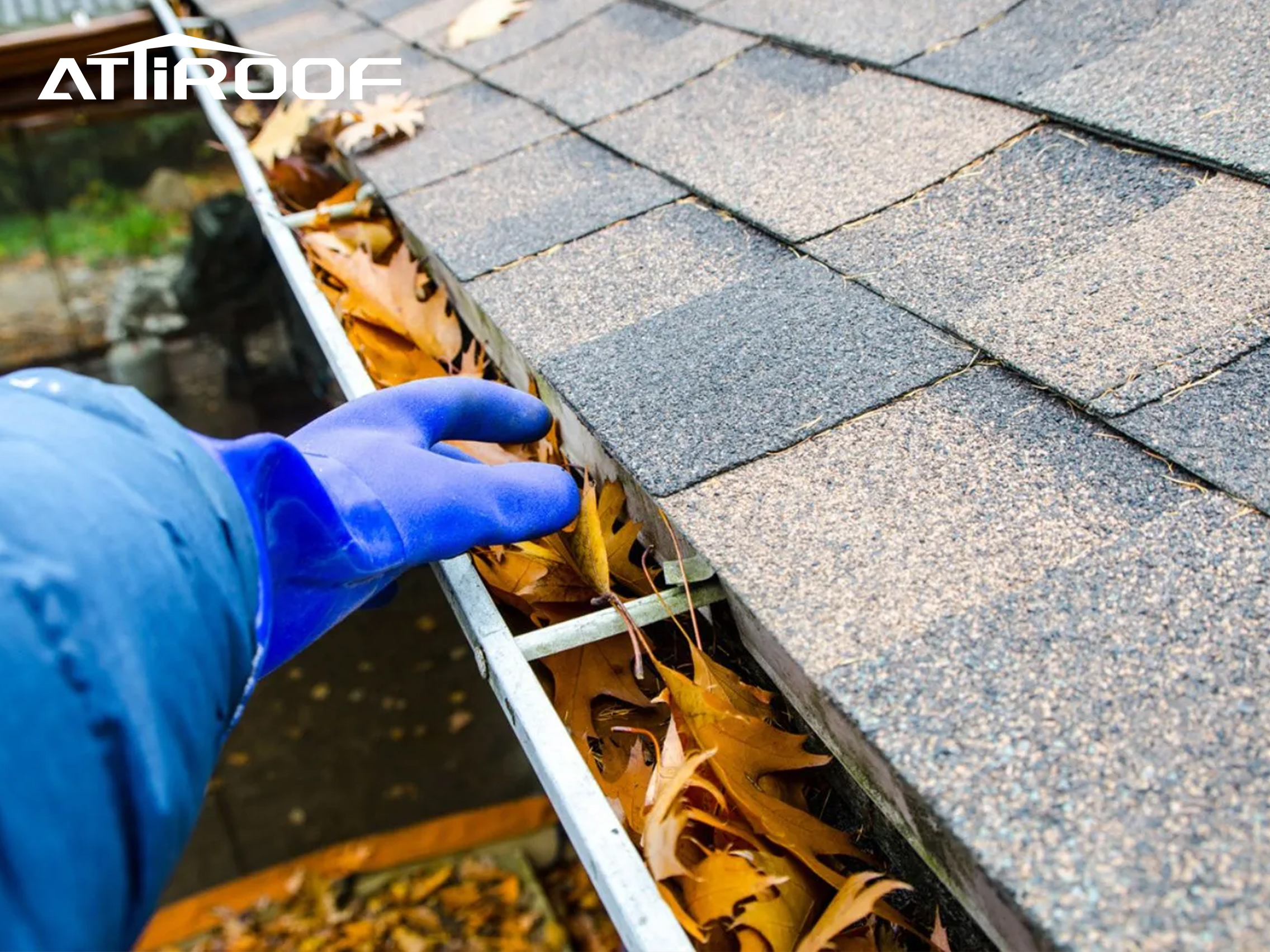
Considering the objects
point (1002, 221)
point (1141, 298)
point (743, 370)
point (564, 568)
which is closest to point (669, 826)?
point (564, 568)

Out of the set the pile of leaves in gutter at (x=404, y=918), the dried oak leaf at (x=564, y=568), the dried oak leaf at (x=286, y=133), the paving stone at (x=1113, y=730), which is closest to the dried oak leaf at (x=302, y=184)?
the dried oak leaf at (x=286, y=133)

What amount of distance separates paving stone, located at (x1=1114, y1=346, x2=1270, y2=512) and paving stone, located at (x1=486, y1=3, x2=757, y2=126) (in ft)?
4.23

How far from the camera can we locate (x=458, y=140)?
7.08 feet

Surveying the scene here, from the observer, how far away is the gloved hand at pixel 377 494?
3.40 ft

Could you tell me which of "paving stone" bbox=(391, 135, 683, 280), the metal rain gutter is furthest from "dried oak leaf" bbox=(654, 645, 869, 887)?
"paving stone" bbox=(391, 135, 683, 280)

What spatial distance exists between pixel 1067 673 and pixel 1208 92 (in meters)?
0.99

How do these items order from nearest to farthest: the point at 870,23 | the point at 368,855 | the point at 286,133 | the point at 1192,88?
the point at 1192,88, the point at 870,23, the point at 286,133, the point at 368,855

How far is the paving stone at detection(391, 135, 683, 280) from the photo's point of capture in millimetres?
1692

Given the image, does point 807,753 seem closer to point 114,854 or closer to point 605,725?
point 605,725

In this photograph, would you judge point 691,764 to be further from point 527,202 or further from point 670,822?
point 527,202

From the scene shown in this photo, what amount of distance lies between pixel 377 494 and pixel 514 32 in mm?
1844

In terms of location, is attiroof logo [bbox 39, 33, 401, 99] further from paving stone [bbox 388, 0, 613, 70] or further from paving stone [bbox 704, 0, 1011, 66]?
paving stone [bbox 704, 0, 1011, 66]

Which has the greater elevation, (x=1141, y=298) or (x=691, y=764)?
(x=1141, y=298)

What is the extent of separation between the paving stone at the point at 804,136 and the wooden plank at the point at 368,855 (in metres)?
2.97
